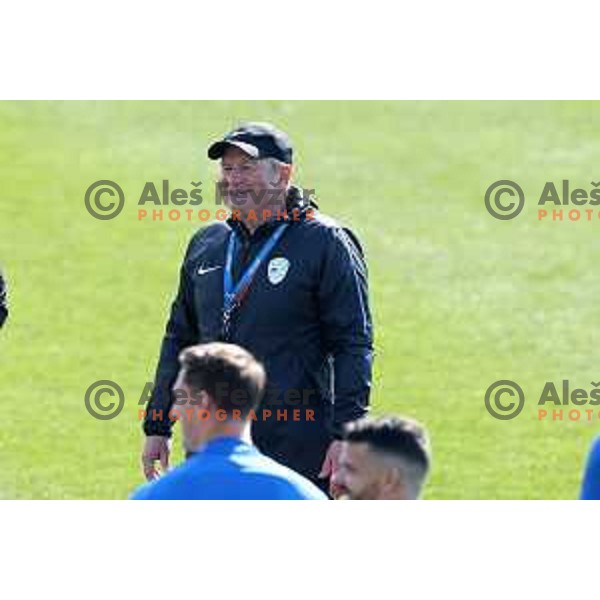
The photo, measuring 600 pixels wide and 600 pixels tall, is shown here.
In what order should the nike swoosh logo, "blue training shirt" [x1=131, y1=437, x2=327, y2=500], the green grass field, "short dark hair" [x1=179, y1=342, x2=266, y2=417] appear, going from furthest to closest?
the green grass field
the nike swoosh logo
"short dark hair" [x1=179, y1=342, x2=266, y2=417]
"blue training shirt" [x1=131, y1=437, x2=327, y2=500]

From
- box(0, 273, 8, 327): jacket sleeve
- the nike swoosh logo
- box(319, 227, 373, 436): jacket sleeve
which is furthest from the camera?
box(0, 273, 8, 327): jacket sleeve

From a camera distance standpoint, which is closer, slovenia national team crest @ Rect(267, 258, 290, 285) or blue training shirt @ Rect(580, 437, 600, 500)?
blue training shirt @ Rect(580, 437, 600, 500)

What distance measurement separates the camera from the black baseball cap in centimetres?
938

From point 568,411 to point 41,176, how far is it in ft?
21.3

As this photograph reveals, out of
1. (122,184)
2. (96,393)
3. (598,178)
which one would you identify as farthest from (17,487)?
(598,178)

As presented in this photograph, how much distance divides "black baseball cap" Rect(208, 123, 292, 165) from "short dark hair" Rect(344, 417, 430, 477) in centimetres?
233

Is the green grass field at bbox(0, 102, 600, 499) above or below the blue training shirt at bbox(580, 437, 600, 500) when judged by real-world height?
above

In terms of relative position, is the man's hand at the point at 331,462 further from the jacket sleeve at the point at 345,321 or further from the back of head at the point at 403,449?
the back of head at the point at 403,449

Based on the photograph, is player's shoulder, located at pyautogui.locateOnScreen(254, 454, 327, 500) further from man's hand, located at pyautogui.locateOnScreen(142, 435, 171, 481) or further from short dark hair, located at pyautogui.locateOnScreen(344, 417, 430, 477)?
man's hand, located at pyautogui.locateOnScreen(142, 435, 171, 481)

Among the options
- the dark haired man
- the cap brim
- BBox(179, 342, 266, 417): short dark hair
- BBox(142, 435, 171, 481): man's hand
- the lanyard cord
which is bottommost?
the dark haired man

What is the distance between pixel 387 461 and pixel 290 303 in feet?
7.29

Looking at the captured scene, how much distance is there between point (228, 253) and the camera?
9.63m

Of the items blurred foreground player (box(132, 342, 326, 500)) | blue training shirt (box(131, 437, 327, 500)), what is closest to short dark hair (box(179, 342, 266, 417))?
blurred foreground player (box(132, 342, 326, 500))

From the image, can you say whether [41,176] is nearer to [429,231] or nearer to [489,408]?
[429,231]
